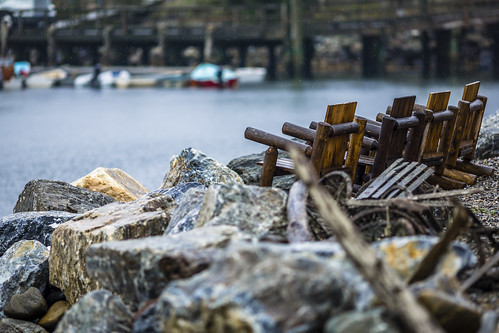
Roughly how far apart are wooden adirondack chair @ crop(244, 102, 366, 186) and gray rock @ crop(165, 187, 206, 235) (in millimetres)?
1093

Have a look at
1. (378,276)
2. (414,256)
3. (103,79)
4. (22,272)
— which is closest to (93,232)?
(22,272)

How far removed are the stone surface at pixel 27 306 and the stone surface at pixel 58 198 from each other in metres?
1.56

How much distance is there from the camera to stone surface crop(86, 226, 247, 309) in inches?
138

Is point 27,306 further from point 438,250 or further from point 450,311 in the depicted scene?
point 450,311

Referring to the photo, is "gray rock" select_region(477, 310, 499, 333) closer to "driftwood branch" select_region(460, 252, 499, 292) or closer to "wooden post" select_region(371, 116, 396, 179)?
"driftwood branch" select_region(460, 252, 499, 292)

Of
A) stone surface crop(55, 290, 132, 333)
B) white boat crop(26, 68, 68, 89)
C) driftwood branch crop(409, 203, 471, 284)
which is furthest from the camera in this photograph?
white boat crop(26, 68, 68, 89)

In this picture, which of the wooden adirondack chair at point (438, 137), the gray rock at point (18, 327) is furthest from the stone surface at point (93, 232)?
the wooden adirondack chair at point (438, 137)

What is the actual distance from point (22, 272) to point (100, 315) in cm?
252

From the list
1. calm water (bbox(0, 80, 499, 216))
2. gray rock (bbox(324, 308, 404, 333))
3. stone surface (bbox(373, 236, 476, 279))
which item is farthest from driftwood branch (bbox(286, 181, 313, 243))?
calm water (bbox(0, 80, 499, 216))

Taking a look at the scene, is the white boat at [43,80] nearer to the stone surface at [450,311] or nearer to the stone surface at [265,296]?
the stone surface at [265,296]

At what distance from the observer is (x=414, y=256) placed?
326 cm

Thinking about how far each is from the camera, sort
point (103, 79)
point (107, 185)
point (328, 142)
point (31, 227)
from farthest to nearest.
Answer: point (103, 79) → point (107, 185) → point (31, 227) → point (328, 142)

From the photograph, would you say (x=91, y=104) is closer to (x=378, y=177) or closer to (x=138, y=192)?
(x=138, y=192)

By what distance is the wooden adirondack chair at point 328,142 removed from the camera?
5.78 m
